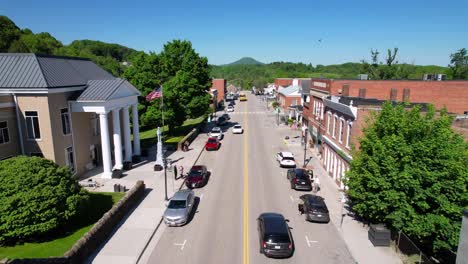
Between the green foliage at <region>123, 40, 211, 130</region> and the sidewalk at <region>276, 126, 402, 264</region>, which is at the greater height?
the green foliage at <region>123, 40, 211, 130</region>

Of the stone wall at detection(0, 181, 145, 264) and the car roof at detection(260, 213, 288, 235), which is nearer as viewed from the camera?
the stone wall at detection(0, 181, 145, 264)

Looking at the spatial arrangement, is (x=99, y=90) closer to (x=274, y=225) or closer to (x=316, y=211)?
(x=274, y=225)

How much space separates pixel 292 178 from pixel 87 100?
19879mm

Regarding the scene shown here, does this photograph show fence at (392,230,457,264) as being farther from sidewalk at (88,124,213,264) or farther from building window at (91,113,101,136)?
building window at (91,113,101,136)

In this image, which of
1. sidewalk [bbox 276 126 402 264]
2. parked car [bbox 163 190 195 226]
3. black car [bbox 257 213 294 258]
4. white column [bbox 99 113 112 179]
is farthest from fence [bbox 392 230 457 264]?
white column [bbox 99 113 112 179]

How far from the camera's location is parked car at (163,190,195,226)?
19969 millimetres

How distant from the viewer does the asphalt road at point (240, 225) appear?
16.8 m

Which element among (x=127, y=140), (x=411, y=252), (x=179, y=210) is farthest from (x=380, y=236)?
(x=127, y=140)

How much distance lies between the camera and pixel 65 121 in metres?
28.3

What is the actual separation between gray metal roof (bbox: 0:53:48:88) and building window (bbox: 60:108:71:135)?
3252 millimetres

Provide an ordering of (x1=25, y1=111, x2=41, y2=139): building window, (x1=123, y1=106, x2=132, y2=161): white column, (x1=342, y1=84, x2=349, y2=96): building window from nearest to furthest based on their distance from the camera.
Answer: (x1=25, y1=111, x2=41, y2=139): building window < (x1=342, y1=84, x2=349, y2=96): building window < (x1=123, y1=106, x2=132, y2=161): white column

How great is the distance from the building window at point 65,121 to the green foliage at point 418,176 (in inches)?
987

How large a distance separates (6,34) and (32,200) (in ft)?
285

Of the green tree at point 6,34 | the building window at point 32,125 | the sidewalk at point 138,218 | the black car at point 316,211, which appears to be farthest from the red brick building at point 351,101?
the green tree at point 6,34
